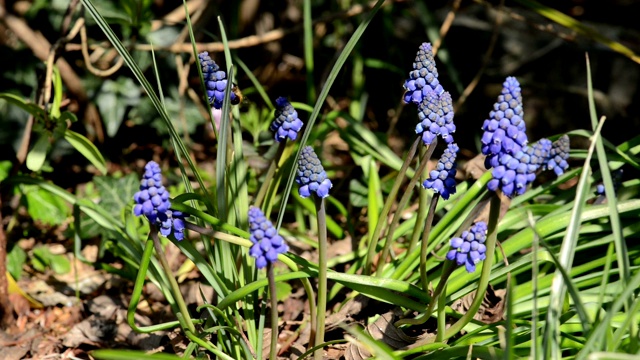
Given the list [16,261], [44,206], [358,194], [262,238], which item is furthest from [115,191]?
[262,238]

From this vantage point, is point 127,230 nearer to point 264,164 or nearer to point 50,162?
point 264,164

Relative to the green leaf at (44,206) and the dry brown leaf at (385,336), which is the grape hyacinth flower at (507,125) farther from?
the green leaf at (44,206)

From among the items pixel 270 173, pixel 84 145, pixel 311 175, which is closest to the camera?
pixel 311 175

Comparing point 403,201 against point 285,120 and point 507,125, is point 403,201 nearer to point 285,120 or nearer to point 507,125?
point 285,120

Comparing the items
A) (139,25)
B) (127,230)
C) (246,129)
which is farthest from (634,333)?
(139,25)

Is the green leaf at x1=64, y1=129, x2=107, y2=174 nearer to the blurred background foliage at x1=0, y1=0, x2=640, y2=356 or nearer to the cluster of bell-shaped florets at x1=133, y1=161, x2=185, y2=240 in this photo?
the blurred background foliage at x1=0, y1=0, x2=640, y2=356
